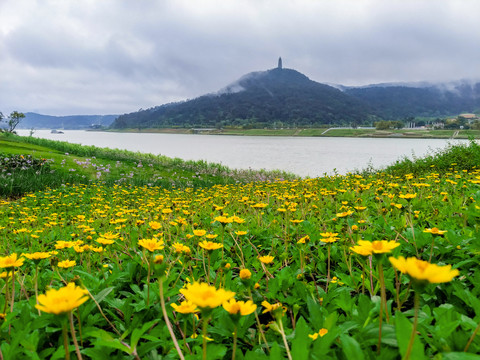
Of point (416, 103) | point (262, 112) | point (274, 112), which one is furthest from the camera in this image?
point (416, 103)

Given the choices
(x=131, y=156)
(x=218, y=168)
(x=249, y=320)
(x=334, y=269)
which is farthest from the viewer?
(x=131, y=156)

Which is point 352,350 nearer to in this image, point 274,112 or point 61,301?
point 61,301

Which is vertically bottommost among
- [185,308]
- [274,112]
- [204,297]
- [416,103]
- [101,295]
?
[101,295]

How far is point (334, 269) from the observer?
1.79 meters

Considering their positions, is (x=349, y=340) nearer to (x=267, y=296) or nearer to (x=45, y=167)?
(x=267, y=296)

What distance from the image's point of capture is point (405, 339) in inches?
26.5

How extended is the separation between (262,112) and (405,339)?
115725 millimetres

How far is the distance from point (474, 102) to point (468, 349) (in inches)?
9819

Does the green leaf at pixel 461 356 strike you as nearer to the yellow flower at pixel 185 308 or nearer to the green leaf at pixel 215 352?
the green leaf at pixel 215 352

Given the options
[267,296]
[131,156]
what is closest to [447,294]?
[267,296]

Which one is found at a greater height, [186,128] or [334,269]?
[186,128]

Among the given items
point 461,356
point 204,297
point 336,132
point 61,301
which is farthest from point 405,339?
point 336,132

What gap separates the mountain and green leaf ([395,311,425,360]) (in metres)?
93.1

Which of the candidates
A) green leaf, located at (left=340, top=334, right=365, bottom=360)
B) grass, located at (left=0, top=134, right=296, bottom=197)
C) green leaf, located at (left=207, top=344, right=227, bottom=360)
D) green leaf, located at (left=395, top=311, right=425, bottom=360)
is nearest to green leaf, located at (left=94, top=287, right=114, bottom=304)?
green leaf, located at (left=207, top=344, right=227, bottom=360)
